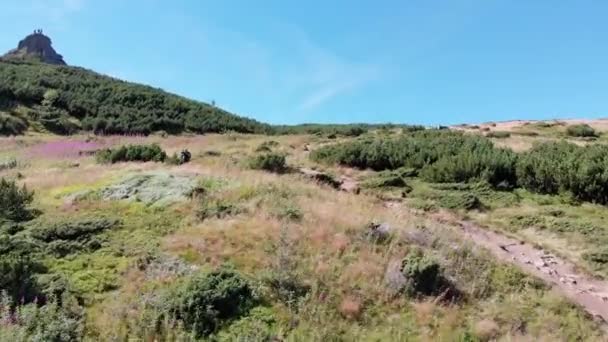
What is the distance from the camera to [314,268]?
977 centimetres

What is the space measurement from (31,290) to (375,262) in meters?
5.24

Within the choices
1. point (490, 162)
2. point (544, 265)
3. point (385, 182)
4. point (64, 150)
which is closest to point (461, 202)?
point (385, 182)

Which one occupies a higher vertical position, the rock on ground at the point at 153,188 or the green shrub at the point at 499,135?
the green shrub at the point at 499,135

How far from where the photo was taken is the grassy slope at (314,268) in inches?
331

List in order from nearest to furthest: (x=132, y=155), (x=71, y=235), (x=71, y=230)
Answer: (x=71, y=235), (x=71, y=230), (x=132, y=155)

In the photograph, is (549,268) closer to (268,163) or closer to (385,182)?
(385,182)

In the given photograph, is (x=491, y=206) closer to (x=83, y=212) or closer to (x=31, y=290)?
(x=83, y=212)

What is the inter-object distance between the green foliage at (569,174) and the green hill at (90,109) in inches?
1104

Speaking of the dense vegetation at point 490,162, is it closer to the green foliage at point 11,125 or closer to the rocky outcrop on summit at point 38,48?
the green foliage at point 11,125

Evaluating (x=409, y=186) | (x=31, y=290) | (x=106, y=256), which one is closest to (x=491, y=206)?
(x=409, y=186)

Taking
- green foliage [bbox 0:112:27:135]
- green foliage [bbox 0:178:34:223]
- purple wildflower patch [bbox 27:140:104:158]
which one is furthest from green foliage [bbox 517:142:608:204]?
green foliage [bbox 0:112:27:135]

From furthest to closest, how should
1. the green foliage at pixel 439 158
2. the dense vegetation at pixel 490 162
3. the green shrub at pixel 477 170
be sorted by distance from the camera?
the green foliage at pixel 439 158
the green shrub at pixel 477 170
the dense vegetation at pixel 490 162

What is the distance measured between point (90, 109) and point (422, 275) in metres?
40.3

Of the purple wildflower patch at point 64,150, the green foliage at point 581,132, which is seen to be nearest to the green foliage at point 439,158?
the purple wildflower patch at point 64,150
